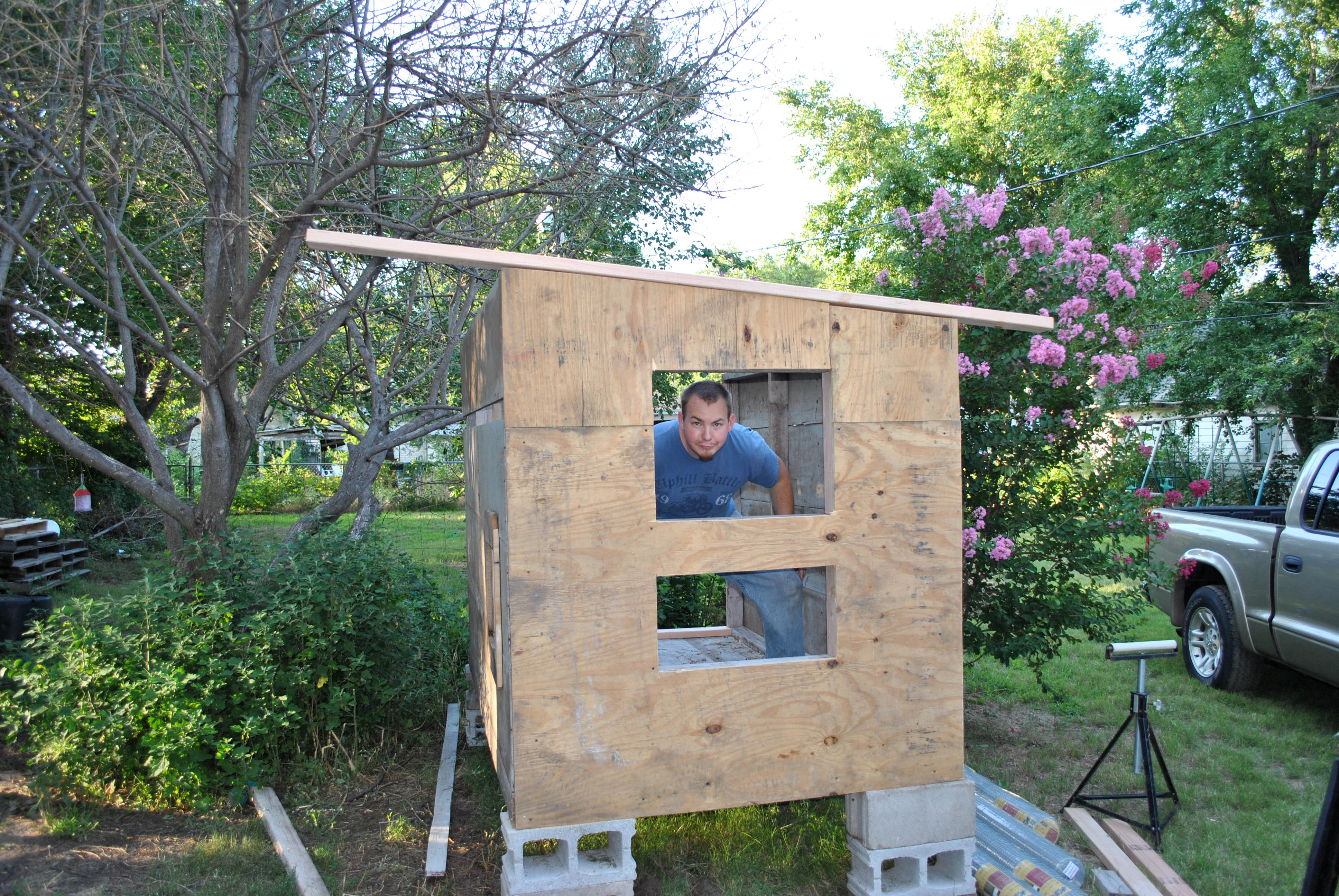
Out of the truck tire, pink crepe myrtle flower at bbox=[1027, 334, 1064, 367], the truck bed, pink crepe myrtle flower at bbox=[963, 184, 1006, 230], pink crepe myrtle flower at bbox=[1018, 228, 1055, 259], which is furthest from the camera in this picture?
the truck bed

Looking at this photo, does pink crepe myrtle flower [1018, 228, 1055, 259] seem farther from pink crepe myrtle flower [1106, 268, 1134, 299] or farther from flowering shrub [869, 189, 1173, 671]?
pink crepe myrtle flower [1106, 268, 1134, 299]

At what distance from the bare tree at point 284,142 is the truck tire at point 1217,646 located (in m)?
4.71

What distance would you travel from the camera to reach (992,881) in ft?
11.3

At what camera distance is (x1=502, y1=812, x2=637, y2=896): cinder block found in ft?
9.81

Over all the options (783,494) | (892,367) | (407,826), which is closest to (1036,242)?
(892,367)

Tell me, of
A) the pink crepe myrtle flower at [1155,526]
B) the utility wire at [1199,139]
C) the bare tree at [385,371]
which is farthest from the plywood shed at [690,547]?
the utility wire at [1199,139]

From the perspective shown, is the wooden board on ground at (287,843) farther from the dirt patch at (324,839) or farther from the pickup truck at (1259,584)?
the pickup truck at (1259,584)

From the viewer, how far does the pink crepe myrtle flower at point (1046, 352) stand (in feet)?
14.8

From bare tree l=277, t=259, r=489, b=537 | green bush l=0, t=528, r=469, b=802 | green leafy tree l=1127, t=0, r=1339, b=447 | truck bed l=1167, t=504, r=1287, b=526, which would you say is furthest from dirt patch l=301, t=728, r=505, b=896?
green leafy tree l=1127, t=0, r=1339, b=447

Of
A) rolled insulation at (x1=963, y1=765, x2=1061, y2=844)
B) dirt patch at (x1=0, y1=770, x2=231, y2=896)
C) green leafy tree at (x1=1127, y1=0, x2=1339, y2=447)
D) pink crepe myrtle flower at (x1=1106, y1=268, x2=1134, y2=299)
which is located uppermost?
green leafy tree at (x1=1127, y1=0, x2=1339, y2=447)

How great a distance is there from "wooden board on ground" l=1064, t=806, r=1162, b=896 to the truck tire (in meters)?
2.54

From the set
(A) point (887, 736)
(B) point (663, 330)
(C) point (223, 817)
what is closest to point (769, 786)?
(A) point (887, 736)

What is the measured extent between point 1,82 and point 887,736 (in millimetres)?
5272

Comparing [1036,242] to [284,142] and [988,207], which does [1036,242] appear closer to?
[988,207]
